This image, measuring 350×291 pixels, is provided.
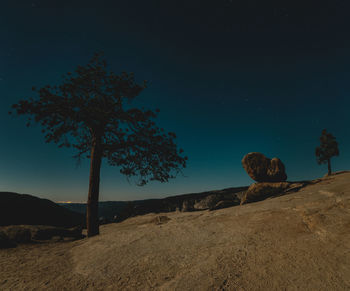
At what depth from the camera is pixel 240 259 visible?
11.4 feet

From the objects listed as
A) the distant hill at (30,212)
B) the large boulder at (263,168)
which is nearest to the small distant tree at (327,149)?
the large boulder at (263,168)

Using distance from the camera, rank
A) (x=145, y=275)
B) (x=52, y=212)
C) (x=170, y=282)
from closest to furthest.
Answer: (x=170, y=282) < (x=145, y=275) < (x=52, y=212)

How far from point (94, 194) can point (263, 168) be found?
1398 centimetres

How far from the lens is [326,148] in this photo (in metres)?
35.8

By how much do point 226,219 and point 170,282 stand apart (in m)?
3.59

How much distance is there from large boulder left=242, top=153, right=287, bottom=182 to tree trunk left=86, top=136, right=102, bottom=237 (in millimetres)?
13056

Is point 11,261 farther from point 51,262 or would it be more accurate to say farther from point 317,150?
point 317,150

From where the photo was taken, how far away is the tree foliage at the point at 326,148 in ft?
114

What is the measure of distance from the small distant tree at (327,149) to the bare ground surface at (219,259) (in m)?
39.9

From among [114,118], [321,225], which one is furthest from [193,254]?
[114,118]

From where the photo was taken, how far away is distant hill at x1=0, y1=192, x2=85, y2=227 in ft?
60.8

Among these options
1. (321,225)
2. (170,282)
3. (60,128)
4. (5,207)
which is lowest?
(170,282)

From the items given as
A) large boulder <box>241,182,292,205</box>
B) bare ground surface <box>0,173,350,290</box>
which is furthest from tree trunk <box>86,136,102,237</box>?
large boulder <box>241,182,292,205</box>

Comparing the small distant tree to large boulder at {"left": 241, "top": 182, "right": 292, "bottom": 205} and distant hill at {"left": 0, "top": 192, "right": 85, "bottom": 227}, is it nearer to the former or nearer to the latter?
large boulder at {"left": 241, "top": 182, "right": 292, "bottom": 205}
